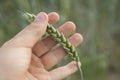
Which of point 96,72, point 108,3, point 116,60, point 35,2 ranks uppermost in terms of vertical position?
point 35,2

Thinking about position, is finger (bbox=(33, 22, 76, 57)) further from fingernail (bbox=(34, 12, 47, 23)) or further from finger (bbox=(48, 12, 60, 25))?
fingernail (bbox=(34, 12, 47, 23))

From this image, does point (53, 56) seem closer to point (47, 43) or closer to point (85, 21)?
point (47, 43)

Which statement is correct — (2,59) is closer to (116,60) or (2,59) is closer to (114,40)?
(116,60)

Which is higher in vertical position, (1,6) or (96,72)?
(1,6)

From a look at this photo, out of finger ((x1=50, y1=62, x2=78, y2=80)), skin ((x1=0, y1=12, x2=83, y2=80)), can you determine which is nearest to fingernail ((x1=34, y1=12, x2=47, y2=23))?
skin ((x1=0, y1=12, x2=83, y2=80))

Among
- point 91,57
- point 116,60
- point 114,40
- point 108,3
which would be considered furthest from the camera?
point 114,40

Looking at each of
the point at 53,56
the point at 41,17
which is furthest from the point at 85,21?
the point at 41,17

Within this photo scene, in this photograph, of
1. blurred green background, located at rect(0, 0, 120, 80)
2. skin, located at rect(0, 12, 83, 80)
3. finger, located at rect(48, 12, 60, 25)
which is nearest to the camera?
skin, located at rect(0, 12, 83, 80)

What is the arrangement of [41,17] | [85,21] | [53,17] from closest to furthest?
[41,17] < [53,17] < [85,21]

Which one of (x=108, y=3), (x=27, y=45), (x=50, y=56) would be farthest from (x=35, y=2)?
(x=108, y=3)
